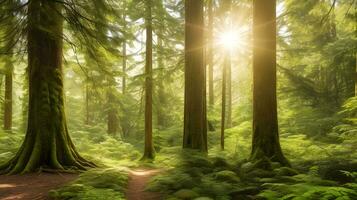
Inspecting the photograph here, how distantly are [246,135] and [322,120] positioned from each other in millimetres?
3925

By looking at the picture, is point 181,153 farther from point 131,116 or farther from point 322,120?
point 131,116

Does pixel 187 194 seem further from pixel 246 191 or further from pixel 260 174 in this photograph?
pixel 260 174

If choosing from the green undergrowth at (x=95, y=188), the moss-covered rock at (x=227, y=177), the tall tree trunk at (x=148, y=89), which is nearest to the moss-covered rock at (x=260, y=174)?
the moss-covered rock at (x=227, y=177)

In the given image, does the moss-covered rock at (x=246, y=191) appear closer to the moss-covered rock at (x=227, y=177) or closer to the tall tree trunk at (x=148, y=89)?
the moss-covered rock at (x=227, y=177)

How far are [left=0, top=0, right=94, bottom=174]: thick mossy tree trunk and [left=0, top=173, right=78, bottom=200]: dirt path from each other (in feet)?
2.07

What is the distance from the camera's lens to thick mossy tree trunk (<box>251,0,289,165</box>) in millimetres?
8578

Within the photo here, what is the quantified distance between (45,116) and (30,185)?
2607 millimetres

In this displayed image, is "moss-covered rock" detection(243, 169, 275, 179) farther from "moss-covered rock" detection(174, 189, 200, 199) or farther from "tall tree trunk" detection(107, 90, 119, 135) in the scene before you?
"tall tree trunk" detection(107, 90, 119, 135)

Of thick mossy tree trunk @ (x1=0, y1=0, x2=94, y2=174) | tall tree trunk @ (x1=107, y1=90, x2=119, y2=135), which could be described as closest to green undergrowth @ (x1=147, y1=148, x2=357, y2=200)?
thick mossy tree trunk @ (x1=0, y1=0, x2=94, y2=174)

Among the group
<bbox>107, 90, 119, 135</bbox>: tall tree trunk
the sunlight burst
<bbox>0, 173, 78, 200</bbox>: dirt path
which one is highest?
the sunlight burst

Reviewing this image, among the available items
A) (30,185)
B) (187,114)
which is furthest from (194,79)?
(30,185)

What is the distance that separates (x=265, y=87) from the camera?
28.9 feet

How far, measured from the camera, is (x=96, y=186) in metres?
6.80

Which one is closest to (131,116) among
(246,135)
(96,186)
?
(246,135)
